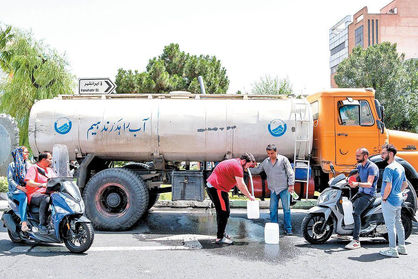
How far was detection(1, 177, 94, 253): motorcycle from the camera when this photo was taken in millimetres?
6254

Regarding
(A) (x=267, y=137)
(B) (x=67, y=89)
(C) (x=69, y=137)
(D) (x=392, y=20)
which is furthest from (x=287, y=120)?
(D) (x=392, y=20)

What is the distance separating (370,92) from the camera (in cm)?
872

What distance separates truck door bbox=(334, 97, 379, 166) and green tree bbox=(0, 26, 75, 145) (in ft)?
46.9

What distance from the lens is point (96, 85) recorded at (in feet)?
34.3

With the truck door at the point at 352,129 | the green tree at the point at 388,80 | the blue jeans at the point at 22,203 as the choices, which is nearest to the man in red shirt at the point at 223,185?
the truck door at the point at 352,129

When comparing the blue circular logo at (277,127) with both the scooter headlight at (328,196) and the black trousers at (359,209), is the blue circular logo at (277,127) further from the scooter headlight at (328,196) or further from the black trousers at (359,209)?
the black trousers at (359,209)

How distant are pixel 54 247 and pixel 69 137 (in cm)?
283

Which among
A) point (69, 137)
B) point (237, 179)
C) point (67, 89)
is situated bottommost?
point (237, 179)

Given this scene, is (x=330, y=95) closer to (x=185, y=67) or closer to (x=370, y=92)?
(x=370, y=92)

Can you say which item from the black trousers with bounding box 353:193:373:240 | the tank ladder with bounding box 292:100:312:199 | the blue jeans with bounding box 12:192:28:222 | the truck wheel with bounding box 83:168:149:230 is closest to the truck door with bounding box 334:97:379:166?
the tank ladder with bounding box 292:100:312:199

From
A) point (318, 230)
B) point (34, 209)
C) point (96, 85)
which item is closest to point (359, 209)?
point (318, 230)

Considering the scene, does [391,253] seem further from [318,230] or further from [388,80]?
[388,80]

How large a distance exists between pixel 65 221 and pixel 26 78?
47.8ft

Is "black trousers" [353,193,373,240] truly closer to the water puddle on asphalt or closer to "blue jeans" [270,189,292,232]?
the water puddle on asphalt
